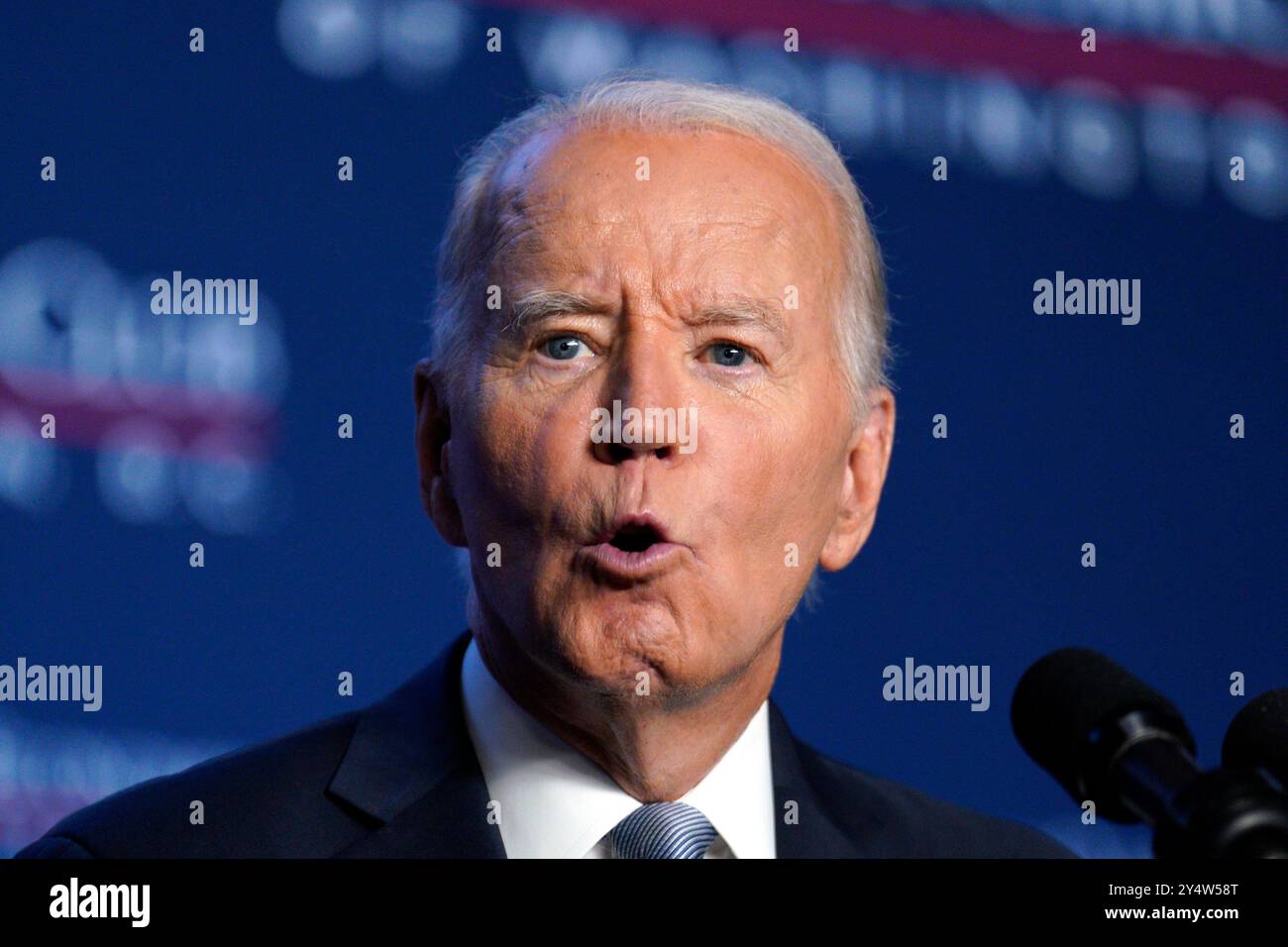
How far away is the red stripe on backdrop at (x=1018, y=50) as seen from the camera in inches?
93.4

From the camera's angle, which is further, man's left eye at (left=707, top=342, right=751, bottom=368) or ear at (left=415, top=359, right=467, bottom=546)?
ear at (left=415, top=359, right=467, bottom=546)

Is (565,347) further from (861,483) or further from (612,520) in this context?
(861,483)

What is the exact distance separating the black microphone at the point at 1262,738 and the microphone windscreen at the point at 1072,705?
126 mm

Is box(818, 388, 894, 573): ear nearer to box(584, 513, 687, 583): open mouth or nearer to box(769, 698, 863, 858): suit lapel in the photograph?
box(769, 698, 863, 858): suit lapel

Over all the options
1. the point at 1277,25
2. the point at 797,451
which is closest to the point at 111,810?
the point at 797,451

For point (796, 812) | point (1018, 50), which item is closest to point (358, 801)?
point (796, 812)

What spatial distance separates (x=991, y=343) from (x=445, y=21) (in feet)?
3.09

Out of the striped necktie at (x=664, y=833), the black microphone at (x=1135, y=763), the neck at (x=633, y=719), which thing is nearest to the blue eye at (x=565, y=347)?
the neck at (x=633, y=719)

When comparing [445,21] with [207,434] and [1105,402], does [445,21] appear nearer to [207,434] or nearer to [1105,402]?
[207,434]

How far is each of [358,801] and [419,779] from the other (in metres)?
0.07

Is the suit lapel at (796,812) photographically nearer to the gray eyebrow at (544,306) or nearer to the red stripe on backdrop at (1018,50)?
the gray eyebrow at (544,306)

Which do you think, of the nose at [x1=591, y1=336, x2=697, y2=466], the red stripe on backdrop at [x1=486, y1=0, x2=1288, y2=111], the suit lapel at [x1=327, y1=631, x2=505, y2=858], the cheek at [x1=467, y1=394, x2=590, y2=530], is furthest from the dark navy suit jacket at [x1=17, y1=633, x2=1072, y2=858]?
the red stripe on backdrop at [x1=486, y1=0, x2=1288, y2=111]

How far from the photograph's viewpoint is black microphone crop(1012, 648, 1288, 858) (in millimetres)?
955

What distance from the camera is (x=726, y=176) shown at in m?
1.75
